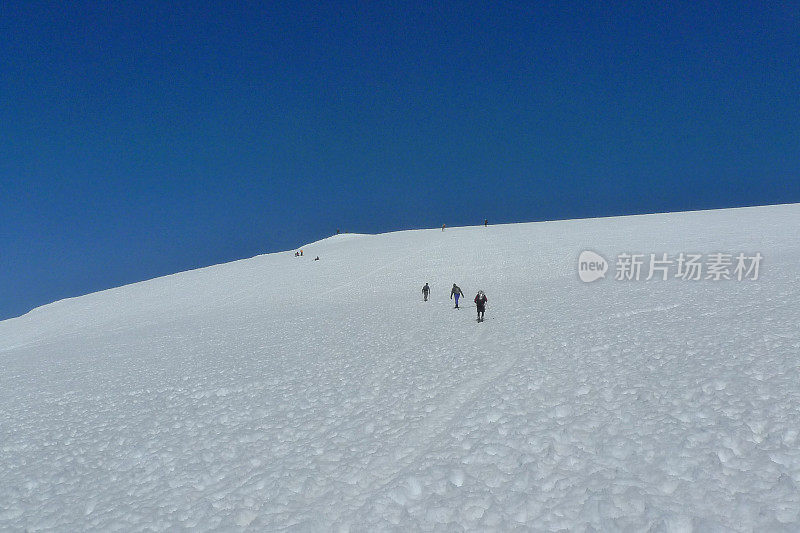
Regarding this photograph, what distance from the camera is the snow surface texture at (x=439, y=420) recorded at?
6953 mm

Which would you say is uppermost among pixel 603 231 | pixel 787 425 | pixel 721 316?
pixel 603 231

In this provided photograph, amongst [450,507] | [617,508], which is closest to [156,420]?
[450,507]

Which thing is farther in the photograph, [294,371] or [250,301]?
[250,301]

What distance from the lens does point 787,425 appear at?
769 centimetres

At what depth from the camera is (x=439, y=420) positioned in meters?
9.84

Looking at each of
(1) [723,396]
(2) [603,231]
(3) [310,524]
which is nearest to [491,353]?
(1) [723,396]

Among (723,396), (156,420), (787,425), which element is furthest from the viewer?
(156,420)

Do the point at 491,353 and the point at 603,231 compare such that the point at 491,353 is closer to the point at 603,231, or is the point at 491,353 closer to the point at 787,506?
the point at 787,506

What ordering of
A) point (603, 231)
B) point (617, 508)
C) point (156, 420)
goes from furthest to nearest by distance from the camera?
point (603, 231)
point (156, 420)
point (617, 508)

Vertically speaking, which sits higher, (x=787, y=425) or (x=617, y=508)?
(x=787, y=425)

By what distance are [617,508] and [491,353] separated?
7671 millimetres

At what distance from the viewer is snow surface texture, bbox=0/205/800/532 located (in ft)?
22.8

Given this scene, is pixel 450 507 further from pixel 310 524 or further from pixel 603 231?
pixel 603 231

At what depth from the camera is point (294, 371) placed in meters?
14.7
